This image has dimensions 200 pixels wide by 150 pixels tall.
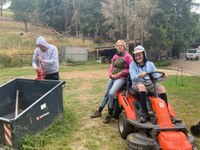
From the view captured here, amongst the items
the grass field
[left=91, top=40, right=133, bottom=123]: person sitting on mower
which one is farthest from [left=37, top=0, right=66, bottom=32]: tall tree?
[left=91, top=40, right=133, bottom=123]: person sitting on mower

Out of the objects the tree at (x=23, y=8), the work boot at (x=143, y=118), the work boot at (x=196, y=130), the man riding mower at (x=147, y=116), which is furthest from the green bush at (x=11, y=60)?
the tree at (x=23, y=8)

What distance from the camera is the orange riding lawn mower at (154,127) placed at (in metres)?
3.30

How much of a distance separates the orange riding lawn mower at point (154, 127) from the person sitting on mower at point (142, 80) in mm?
82

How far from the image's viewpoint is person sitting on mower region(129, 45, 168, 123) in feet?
12.8

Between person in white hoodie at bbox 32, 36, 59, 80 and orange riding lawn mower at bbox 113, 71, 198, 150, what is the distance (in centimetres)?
157

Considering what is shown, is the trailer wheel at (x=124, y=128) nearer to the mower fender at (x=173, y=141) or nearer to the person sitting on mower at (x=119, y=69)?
the person sitting on mower at (x=119, y=69)

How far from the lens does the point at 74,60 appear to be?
77.9 feet

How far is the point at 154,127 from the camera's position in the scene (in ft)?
11.5

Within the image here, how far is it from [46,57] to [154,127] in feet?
8.34

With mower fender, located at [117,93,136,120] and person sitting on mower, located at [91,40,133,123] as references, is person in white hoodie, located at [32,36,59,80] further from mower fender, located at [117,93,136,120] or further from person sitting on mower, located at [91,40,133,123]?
mower fender, located at [117,93,136,120]

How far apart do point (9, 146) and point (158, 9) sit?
28.0 meters

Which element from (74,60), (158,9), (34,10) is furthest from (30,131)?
(34,10)

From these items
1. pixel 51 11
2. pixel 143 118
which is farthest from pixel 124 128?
pixel 51 11

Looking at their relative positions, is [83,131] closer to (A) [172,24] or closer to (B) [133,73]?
(B) [133,73]
